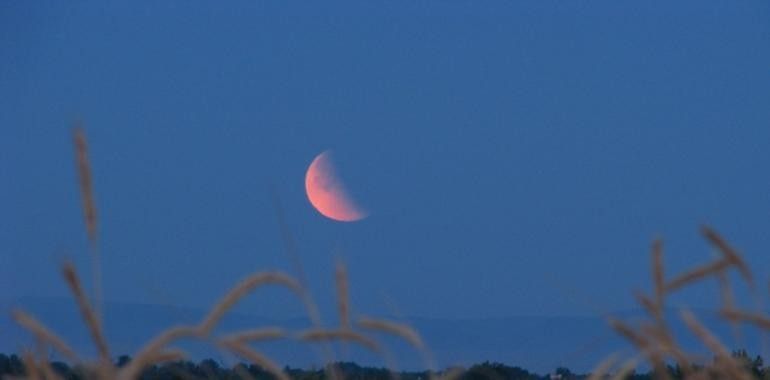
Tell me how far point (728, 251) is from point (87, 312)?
3.50 feet

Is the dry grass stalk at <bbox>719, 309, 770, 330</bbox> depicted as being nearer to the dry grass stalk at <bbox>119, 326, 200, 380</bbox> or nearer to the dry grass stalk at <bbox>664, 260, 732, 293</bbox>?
the dry grass stalk at <bbox>664, 260, 732, 293</bbox>

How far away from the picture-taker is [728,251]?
2.56 m

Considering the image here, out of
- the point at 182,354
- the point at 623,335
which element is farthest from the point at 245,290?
the point at 623,335

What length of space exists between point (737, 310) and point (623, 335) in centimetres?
23

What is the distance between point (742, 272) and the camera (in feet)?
8.64

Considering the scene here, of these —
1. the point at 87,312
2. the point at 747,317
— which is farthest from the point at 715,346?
the point at 87,312

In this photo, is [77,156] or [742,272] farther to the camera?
[742,272]

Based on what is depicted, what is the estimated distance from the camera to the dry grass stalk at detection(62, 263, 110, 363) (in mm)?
2322

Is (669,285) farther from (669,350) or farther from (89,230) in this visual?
(89,230)

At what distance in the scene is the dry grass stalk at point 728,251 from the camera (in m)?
2.45

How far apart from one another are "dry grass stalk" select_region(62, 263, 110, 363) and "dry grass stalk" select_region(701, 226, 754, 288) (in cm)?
97

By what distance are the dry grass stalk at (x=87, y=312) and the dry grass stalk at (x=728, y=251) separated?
97cm

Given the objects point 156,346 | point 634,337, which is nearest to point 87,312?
point 156,346

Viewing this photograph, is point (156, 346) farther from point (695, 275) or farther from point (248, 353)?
point (695, 275)
